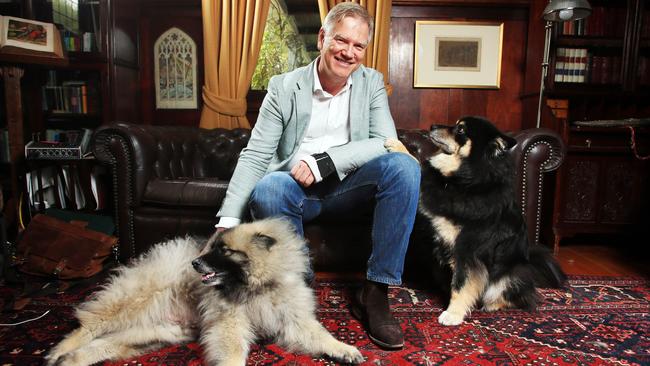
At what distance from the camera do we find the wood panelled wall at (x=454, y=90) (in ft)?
11.3

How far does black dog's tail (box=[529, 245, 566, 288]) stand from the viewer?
1.97m

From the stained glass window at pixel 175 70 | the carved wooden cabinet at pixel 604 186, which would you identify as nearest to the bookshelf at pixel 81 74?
the stained glass window at pixel 175 70

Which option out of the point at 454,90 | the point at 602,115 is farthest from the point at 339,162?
the point at 602,115

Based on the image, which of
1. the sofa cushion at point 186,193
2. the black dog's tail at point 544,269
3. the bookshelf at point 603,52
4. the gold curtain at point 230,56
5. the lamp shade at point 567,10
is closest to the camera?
the black dog's tail at point 544,269

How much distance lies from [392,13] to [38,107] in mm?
3093

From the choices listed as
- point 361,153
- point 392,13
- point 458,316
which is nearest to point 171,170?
point 361,153

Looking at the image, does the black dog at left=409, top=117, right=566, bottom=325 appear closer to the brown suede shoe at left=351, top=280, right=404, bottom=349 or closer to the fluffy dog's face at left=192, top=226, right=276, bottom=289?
the brown suede shoe at left=351, top=280, right=404, bottom=349

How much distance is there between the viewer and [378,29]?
10.8 ft

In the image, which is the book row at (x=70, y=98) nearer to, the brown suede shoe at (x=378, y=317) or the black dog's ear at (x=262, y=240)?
the black dog's ear at (x=262, y=240)

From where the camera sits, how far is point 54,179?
3.02 m

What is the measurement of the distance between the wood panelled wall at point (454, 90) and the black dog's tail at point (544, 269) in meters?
1.79

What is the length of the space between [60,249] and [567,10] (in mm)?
3403

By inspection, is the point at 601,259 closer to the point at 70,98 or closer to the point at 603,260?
the point at 603,260

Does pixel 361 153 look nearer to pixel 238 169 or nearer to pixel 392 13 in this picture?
pixel 238 169
